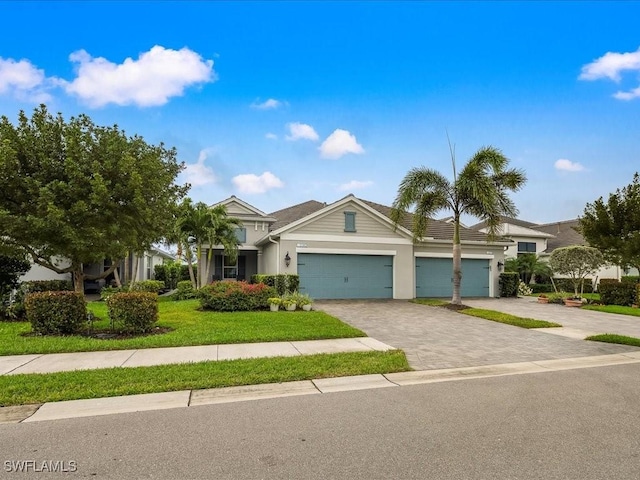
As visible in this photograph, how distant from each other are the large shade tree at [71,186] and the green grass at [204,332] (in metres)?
2.25

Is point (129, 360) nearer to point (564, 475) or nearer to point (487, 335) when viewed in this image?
point (564, 475)

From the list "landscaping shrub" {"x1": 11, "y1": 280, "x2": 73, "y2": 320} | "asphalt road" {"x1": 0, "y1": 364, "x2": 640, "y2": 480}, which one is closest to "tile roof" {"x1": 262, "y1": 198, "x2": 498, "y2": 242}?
"landscaping shrub" {"x1": 11, "y1": 280, "x2": 73, "y2": 320}

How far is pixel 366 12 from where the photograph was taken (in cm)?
1270

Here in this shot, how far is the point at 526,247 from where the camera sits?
1248 inches

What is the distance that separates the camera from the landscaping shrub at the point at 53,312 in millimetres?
8750

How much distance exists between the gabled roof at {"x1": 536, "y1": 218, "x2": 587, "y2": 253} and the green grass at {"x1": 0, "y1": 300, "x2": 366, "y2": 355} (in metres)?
28.9

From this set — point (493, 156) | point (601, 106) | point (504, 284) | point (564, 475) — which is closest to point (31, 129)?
point (564, 475)

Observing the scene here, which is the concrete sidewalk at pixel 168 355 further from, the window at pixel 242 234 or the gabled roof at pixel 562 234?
the gabled roof at pixel 562 234

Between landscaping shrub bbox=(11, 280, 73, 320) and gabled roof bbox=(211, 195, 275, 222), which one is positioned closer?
landscaping shrub bbox=(11, 280, 73, 320)

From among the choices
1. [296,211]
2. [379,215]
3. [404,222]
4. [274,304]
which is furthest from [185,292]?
[404,222]

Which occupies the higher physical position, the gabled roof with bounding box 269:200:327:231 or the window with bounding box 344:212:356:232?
the gabled roof with bounding box 269:200:327:231

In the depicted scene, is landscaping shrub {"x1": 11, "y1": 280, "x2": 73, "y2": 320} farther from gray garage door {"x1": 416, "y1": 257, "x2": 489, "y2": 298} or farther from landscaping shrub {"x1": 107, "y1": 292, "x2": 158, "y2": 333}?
gray garage door {"x1": 416, "y1": 257, "x2": 489, "y2": 298}

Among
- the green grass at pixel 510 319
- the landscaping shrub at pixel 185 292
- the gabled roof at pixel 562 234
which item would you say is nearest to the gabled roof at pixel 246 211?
the landscaping shrub at pixel 185 292

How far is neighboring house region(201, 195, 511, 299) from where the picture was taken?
730 inches
